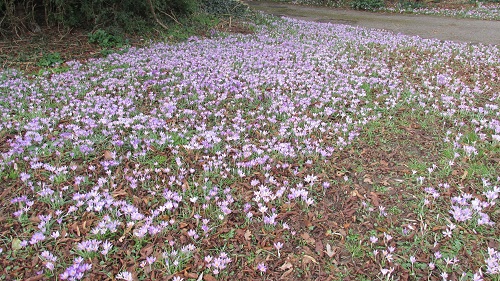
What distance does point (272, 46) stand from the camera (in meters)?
8.62

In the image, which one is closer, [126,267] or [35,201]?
[126,267]

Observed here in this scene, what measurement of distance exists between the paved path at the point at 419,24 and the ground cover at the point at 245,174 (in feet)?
18.7

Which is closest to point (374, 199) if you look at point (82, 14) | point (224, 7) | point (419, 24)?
point (82, 14)

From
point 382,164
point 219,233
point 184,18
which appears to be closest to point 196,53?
point 184,18

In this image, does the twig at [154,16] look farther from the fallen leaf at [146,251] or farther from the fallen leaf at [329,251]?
the fallen leaf at [329,251]

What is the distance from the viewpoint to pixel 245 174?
142 inches

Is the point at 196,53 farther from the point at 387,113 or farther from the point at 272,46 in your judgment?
the point at 387,113

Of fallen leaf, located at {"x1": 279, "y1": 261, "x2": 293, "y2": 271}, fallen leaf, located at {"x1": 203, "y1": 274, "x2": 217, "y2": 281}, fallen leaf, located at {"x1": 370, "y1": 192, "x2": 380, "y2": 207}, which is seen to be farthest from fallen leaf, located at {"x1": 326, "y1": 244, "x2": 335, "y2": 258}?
fallen leaf, located at {"x1": 203, "y1": 274, "x2": 217, "y2": 281}

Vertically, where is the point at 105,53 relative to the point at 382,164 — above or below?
above

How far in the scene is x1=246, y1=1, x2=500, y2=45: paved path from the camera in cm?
1121

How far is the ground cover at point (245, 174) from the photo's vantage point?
2.61 m

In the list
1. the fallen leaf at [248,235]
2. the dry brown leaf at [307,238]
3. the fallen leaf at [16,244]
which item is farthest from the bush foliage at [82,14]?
the dry brown leaf at [307,238]

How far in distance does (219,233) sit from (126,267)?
2.44ft

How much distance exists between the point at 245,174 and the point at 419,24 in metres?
13.3
